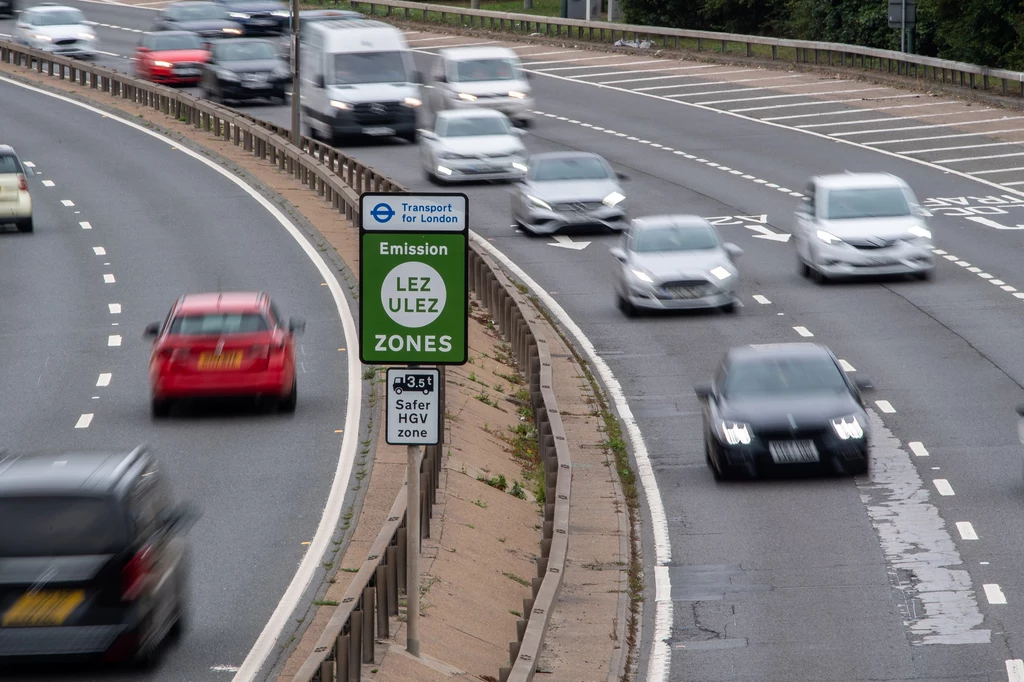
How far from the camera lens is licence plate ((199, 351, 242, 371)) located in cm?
2230

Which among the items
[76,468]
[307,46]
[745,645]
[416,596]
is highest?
[307,46]

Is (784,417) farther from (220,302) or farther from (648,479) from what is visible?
(220,302)

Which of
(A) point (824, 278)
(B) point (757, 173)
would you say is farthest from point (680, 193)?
(A) point (824, 278)

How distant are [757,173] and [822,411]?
24468 mm

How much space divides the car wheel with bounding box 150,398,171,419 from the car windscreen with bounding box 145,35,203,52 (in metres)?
39.8

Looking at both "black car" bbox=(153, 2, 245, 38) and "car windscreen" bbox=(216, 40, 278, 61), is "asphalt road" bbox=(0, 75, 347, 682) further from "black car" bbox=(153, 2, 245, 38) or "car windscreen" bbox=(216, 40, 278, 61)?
"black car" bbox=(153, 2, 245, 38)

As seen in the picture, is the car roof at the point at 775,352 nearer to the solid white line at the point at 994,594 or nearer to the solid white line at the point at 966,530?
the solid white line at the point at 966,530

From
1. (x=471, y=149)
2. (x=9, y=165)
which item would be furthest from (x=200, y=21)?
(x=9, y=165)

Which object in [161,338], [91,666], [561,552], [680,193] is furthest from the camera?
[680,193]

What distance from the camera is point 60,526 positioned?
12039 mm

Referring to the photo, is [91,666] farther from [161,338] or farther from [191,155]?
[191,155]

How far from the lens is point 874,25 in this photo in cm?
6950

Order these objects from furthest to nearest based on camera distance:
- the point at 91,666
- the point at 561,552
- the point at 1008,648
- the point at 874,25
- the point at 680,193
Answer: the point at 874,25, the point at 680,193, the point at 561,552, the point at 1008,648, the point at 91,666

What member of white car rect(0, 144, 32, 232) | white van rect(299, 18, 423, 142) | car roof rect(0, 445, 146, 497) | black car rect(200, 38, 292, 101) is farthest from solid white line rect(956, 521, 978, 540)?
black car rect(200, 38, 292, 101)
